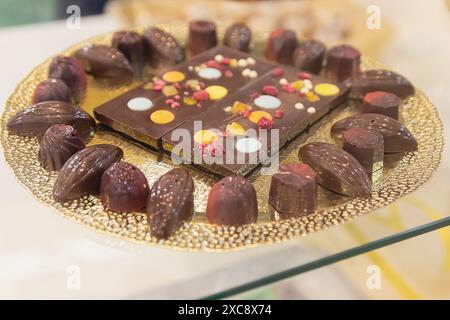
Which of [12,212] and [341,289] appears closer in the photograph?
[12,212]

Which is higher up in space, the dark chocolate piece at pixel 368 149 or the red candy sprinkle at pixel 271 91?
the red candy sprinkle at pixel 271 91

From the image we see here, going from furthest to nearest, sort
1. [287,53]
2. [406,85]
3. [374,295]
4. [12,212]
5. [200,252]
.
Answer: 1. [287,53]
2. [406,85]
3. [374,295]
4. [12,212]
5. [200,252]

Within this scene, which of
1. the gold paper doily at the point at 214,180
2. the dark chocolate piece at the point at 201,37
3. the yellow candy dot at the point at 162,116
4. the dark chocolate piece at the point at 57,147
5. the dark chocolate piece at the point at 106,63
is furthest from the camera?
the dark chocolate piece at the point at 201,37

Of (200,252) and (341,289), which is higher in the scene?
(200,252)

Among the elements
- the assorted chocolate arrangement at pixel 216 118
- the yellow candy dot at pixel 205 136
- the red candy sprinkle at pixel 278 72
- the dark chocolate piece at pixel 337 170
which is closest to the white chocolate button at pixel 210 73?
the assorted chocolate arrangement at pixel 216 118

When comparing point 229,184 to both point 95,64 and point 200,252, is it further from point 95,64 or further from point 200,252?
point 95,64

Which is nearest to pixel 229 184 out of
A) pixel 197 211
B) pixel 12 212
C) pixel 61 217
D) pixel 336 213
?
pixel 197 211

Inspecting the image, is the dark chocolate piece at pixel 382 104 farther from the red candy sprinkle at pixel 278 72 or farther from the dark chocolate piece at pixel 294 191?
the dark chocolate piece at pixel 294 191
